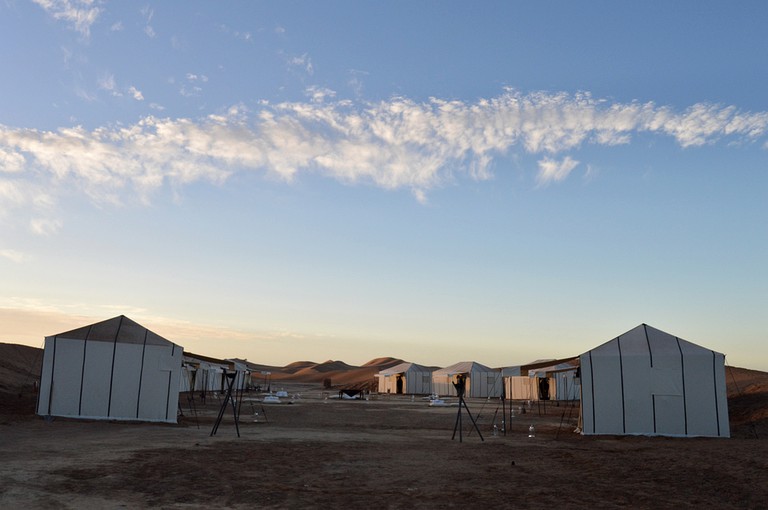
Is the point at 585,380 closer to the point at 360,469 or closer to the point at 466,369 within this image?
the point at 360,469

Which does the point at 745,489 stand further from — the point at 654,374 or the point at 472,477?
the point at 654,374

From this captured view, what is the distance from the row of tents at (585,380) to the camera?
22.9 m

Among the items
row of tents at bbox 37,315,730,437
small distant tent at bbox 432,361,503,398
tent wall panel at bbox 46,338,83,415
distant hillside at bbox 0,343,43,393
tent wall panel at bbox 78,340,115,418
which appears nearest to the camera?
row of tents at bbox 37,315,730,437

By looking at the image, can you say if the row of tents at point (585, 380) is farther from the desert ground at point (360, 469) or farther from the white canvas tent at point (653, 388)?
the desert ground at point (360, 469)

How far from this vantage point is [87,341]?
83.9 feet

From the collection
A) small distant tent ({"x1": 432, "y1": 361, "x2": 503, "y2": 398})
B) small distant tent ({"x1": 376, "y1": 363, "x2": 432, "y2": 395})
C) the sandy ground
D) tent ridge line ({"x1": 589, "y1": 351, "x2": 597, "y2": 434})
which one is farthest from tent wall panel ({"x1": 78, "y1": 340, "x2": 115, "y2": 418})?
small distant tent ({"x1": 376, "y1": 363, "x2": 432, "y2": 395})

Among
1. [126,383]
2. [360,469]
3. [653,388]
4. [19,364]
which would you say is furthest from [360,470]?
[19,364]

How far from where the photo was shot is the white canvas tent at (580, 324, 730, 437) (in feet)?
74.6

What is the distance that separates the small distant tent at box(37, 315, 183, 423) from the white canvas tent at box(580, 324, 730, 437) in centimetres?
1643

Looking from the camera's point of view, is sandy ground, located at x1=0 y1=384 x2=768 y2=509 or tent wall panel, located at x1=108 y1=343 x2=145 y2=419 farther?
tent wall panel, located at x1=108 y1=343 x2=145 y2=419

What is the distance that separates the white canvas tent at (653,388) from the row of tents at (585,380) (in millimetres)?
33

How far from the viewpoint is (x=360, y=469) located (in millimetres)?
14312

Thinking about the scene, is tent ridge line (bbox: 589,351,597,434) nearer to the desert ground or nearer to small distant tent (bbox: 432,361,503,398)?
the desert ground

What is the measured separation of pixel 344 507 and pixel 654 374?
16.6 m
